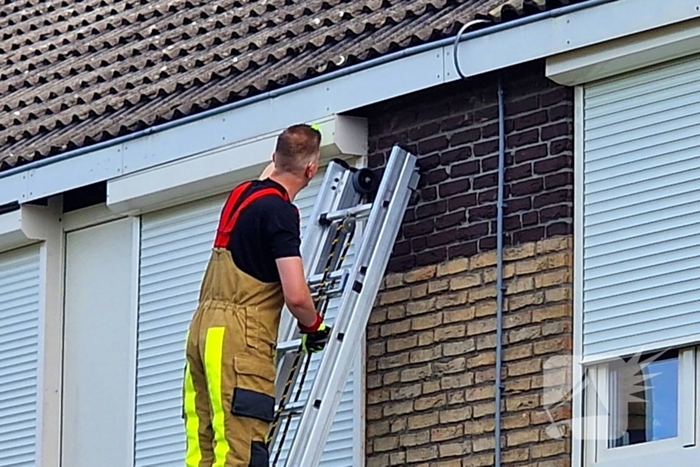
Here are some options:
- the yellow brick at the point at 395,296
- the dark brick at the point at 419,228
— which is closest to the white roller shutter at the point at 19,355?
the yellow brick at the point at 395,296

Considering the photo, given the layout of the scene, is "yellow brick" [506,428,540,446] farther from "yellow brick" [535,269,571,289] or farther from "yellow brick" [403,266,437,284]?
"yellow brick" [403,266,437,284]

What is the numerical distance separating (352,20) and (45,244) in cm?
234

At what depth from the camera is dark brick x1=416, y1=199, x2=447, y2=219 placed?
10258 mm

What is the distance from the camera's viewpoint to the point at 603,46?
30.9ft

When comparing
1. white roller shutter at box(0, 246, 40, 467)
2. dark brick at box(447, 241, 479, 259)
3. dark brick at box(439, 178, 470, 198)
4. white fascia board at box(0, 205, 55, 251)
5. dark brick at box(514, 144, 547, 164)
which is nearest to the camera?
dark brick at box(514, 144, 547, 164)

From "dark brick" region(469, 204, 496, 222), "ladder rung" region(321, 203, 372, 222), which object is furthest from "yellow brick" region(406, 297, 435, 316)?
"ladder rung" region(321, 203, 372, 222)

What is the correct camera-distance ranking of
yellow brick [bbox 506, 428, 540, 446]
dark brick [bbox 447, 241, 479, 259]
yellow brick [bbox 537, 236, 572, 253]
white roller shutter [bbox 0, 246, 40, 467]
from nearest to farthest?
yellow brick [bbox 506, 428, 540, 446] < yellow brick [bbox 537, 236, 572, 253] < dark brick [bbox 447, 241, 479, 259] < white roller shutter [bbox 0, 246, 40, 467]

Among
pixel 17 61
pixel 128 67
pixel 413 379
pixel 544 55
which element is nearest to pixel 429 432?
pixel 413 379

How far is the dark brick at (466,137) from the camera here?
10180mm

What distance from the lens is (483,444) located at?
974 centimetres

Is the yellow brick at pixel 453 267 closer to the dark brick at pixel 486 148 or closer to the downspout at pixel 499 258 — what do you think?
the downspout at pixel 499 258

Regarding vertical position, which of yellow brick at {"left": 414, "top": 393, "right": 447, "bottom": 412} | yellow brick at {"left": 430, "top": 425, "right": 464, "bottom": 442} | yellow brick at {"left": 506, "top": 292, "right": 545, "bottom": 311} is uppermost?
yellow brick at {"left": 506, "top": 292, "right": 545, "bottom": 311}

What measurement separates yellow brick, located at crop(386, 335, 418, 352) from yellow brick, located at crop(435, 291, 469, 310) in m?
0.21

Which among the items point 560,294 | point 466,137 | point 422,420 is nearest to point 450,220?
point 466,137
